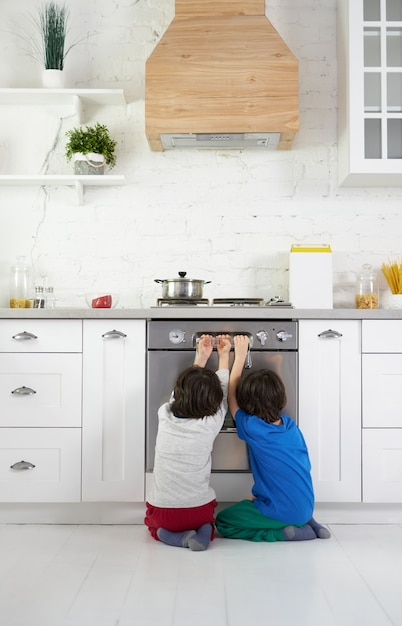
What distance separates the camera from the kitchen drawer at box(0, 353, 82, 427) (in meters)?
2.76

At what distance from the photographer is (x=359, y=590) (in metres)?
2.04

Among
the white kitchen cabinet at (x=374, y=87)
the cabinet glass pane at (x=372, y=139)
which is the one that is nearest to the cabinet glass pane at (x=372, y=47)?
the white kitchen cabinet at (x=374, y=87)

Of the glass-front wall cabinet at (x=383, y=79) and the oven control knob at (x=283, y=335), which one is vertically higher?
the glass-front wall cabinet at (x=383, y=79)

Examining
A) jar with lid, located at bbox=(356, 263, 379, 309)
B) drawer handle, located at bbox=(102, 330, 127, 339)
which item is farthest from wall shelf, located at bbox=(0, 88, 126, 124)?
jar with lid, located at bbox=(356, 263, 379, 309)

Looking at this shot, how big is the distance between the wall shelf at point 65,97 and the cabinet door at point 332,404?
147 cm

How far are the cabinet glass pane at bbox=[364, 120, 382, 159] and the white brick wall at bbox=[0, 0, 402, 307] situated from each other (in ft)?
1.16

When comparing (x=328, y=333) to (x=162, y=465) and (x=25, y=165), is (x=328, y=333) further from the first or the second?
(x=25, y=165)

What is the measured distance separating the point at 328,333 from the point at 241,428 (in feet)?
1.77

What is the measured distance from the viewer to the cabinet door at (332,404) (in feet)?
9.06

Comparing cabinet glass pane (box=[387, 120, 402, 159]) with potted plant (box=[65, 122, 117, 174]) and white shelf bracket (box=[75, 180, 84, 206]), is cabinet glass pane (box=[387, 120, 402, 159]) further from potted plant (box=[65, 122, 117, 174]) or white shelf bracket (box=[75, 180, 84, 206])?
white shelf bracket (box=[75, 180, 84, 206])

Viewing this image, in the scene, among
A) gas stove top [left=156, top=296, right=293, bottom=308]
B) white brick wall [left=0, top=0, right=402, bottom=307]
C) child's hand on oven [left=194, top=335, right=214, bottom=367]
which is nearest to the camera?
child's hand on oven [left=194, top=335, right=214, bottom=367]

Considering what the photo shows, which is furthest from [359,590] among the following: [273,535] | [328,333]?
[328,333]

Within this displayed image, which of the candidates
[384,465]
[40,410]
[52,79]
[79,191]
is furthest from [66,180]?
[384,465]

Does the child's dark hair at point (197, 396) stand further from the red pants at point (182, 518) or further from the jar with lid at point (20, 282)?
the jar with lid at point (20, 282)
